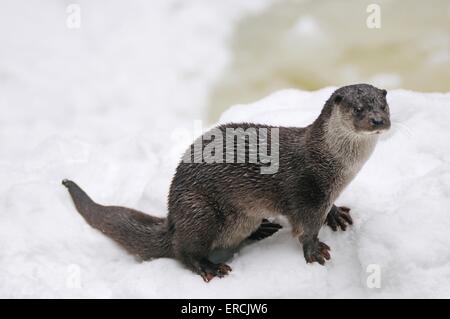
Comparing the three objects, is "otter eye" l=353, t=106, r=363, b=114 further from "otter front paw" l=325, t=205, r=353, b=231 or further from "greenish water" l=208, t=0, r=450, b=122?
"greenish water" l=208, t=0, r=450, b=122

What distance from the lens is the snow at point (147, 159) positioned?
2451 mm

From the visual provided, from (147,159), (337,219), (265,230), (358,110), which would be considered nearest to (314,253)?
(337,219)

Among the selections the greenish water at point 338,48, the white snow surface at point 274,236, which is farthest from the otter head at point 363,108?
the greenish water at point 338,48

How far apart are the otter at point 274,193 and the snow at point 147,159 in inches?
3.4

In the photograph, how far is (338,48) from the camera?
15.9 feet

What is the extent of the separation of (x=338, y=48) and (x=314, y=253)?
8.81 feet

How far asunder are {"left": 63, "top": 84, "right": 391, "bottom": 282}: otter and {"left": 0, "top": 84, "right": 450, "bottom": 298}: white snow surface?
3.0 inches

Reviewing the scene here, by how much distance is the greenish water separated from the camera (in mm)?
4527

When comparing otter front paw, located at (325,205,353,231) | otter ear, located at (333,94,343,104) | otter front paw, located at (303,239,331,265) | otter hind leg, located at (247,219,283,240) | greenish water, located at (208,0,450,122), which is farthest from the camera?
greenish water, located at (208,0,450,122)

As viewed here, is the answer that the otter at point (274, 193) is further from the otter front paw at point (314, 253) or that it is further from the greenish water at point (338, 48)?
the greenish water at point (338, 48)

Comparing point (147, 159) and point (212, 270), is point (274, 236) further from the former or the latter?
point (147, 159)

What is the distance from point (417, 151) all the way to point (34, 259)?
1.80 m

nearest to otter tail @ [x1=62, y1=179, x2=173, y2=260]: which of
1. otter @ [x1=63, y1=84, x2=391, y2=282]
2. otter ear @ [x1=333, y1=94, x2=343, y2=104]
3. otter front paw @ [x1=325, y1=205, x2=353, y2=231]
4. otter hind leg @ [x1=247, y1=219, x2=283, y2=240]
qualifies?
otter @ [x1=63, y1=84, x2=391, y2=282]
